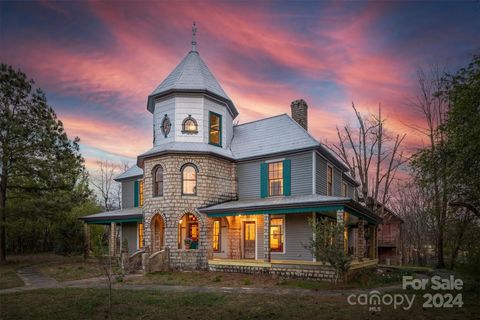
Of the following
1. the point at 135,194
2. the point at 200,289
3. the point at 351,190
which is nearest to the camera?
the point at 200,289

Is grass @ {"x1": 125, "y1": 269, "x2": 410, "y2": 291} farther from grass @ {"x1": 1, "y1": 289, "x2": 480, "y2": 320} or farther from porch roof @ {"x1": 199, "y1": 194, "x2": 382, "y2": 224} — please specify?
porch roof @ {"x1": 199, "y1": 194, "x2": 382, "y2": 224}

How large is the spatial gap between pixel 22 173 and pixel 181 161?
12404mm

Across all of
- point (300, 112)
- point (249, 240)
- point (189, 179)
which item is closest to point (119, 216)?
point (189, 179)

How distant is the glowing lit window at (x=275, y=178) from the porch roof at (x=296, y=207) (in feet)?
1.86

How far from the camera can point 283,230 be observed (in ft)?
61.0

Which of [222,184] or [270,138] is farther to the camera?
[270,138]

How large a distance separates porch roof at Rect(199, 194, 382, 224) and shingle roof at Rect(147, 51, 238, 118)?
6.66m

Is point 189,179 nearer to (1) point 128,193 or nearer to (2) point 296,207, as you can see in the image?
(2) point 296,207

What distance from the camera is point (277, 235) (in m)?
18.9

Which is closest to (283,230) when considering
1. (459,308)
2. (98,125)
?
(459,308)

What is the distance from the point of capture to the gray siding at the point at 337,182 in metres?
21.8

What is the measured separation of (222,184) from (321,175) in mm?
5600

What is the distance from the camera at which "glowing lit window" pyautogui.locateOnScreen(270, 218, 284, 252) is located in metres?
18.7

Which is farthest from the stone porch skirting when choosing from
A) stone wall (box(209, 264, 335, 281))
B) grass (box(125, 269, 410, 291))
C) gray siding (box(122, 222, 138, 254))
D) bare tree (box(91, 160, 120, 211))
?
bare tree (box(91, 160, 120, 211))
